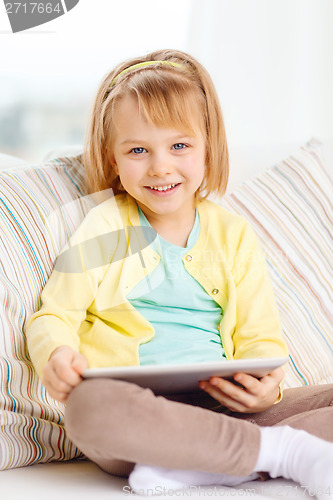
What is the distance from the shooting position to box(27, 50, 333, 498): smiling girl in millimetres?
963

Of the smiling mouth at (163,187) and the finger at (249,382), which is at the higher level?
the smiling mouth at (163,187)

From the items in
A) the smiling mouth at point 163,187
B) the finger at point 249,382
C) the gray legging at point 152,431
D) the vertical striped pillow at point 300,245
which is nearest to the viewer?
the gray legging at point 152,431

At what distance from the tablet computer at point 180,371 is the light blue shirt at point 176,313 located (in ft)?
0.46

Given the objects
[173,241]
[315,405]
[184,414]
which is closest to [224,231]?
[173,241]

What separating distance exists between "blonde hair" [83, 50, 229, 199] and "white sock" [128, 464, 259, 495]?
603 millimetres

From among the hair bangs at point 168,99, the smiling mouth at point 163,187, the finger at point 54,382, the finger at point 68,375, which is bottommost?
the finger at point 54,382

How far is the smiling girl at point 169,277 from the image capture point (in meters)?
0.96

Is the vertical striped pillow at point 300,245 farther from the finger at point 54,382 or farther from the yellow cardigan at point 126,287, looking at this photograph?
the finger at point 54,382

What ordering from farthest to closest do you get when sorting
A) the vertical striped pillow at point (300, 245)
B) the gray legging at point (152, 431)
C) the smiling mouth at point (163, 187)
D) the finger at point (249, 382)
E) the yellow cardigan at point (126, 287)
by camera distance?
the vertical striped pillow at point (300, 245) < the smiling mouth at point (163, 187) < the yellow cardigan at point (126, 287) < the finger at point (249, 382) < the gray legging at point (152, 431)

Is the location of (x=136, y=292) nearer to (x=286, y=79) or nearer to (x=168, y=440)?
(x=168, y=440)

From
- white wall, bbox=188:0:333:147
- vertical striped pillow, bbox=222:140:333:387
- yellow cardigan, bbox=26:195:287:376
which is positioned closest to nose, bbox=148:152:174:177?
yellow cardigan, bbox=26:195:287:376

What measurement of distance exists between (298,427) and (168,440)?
232 mm

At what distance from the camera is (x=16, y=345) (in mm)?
1059

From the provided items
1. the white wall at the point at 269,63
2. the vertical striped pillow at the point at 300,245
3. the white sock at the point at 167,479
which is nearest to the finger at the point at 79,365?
the white sock at the point at 167,479
